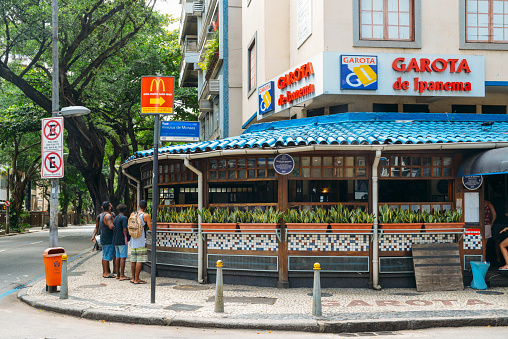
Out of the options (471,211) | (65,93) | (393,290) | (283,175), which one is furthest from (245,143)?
(65,93)

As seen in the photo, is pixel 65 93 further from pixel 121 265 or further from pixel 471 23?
pixel 471 23

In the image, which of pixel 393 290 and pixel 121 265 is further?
pixel 121 265

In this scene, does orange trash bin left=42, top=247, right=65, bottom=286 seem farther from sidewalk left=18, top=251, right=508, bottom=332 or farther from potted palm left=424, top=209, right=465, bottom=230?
potted palm left=424, top=209, right=465, bottom=230

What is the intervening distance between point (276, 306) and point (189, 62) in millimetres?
23070

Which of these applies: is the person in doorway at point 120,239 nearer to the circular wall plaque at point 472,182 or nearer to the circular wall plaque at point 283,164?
the circular wall plaque at point 283,164

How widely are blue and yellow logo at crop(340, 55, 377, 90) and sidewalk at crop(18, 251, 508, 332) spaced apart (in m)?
4.93

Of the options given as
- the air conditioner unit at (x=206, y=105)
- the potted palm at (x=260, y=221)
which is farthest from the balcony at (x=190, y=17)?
the potted palm at (x=260, y=221)

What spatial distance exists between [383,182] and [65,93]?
15966mm

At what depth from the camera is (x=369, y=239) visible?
11828mm

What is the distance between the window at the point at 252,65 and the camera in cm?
1906

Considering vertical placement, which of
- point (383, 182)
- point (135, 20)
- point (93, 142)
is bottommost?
point (383, 182)

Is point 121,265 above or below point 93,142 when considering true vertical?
below

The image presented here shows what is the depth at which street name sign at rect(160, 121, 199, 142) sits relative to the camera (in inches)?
472

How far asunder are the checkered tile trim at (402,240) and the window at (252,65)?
873 cm
